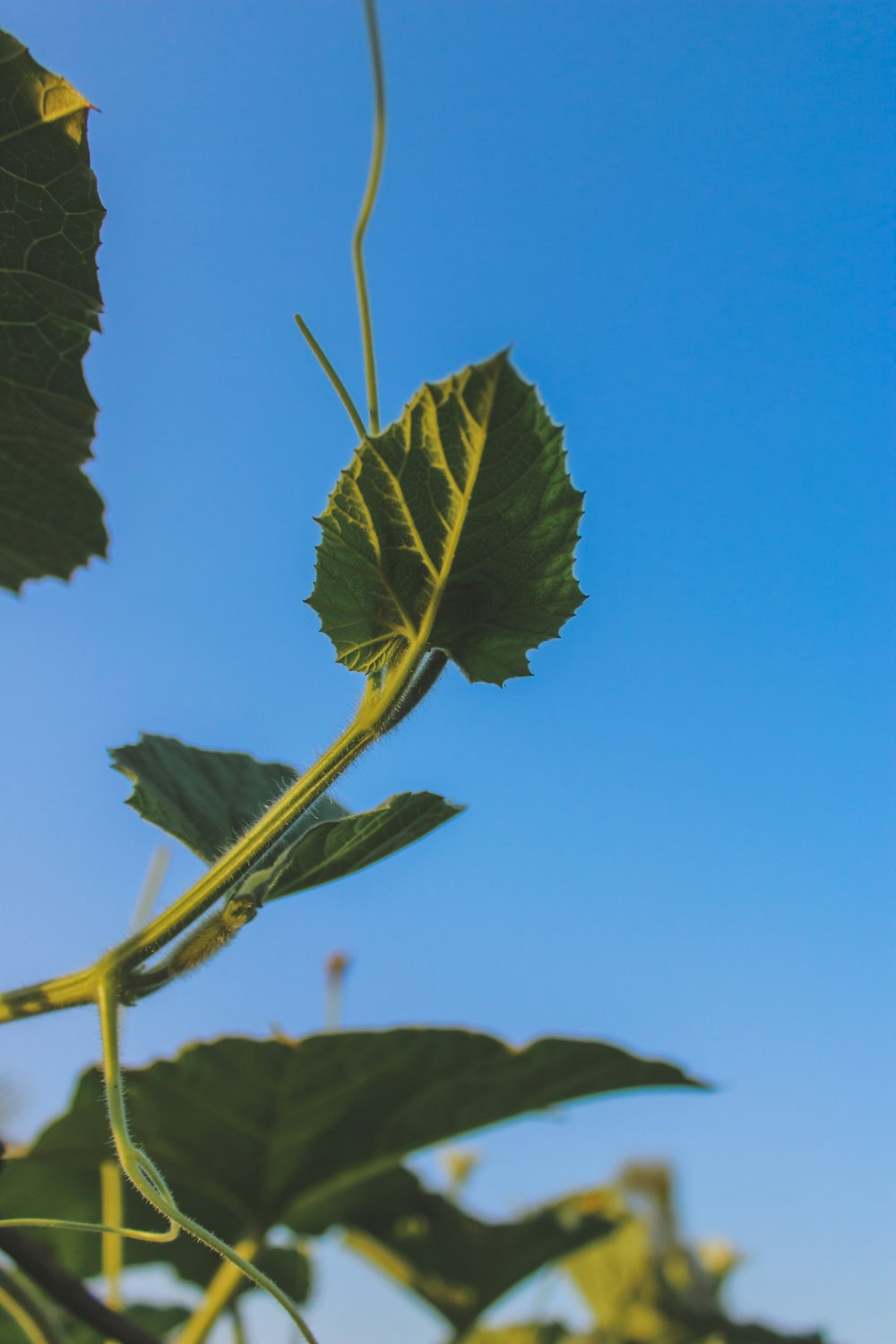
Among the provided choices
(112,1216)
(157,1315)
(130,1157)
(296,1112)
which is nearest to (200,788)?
(130,1157)

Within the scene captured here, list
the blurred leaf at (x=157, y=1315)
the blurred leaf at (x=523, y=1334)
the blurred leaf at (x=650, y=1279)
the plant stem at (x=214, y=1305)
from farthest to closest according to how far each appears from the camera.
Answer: the blurred leaf at (x=650, y=1279)
the blurred leaf at (x=523, y=1334)
the blurred leaf at (x=157, y=1315)
the plant stem at (x=214, y=1305)

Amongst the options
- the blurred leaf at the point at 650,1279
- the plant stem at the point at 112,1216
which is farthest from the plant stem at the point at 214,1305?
the blurred leaf at the point at 650,1279

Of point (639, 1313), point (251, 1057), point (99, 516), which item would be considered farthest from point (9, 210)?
point (639, 1313)

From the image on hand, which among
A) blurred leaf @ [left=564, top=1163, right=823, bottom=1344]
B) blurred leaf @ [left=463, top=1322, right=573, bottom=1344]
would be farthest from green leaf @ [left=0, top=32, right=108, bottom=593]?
blurred leaf @ [left=564, top=1163, right=823, bottom=1344]

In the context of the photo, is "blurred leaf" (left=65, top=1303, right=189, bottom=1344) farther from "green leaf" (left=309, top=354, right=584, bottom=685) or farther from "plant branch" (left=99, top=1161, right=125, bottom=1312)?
"green leaf" (left=309, top=354, right=584, bottom=685)

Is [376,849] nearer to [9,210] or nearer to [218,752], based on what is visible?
[218,752]

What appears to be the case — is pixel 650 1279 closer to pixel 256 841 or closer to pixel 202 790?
pixel 202 790

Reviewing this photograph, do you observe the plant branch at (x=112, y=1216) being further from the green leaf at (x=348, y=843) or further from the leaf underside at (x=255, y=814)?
the green leaf at (x=348, y=843)
